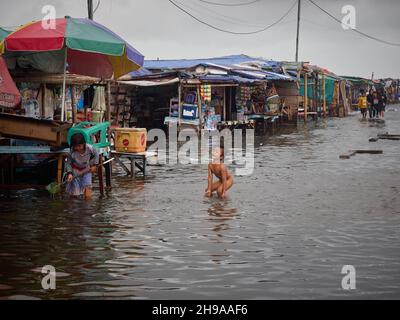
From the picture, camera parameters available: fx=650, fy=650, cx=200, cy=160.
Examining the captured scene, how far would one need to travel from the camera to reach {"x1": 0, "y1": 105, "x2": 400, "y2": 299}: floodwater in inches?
222

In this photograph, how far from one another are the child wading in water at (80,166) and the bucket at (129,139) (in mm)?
2205

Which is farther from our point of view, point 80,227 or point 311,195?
point 311,195

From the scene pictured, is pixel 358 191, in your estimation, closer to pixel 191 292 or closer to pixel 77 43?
pixel 77 43

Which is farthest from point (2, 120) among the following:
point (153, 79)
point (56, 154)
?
point (153, 79)

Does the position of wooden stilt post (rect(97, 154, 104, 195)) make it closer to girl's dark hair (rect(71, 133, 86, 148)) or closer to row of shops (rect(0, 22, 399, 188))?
row of shops (rect(0, 22, 399, 188))

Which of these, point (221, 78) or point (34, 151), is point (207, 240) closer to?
point (34, 151)

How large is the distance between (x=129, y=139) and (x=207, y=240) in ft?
18.0

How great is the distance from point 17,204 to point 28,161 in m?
2.27

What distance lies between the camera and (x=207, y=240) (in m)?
7.54

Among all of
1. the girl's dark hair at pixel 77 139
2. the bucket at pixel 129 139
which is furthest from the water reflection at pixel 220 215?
the bucket at pixel 129 139

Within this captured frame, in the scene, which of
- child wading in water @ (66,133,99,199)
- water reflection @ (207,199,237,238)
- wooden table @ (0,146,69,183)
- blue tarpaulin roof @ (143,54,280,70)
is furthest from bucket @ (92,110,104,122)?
blue tarpaulin roof @ (143,54,280,70)

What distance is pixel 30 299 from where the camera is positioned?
5250 mm

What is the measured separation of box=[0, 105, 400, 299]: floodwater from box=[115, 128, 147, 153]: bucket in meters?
0.69

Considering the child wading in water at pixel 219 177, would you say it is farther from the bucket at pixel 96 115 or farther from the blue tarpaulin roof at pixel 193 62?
the blue tarpaulin roof at pixel 193 62
